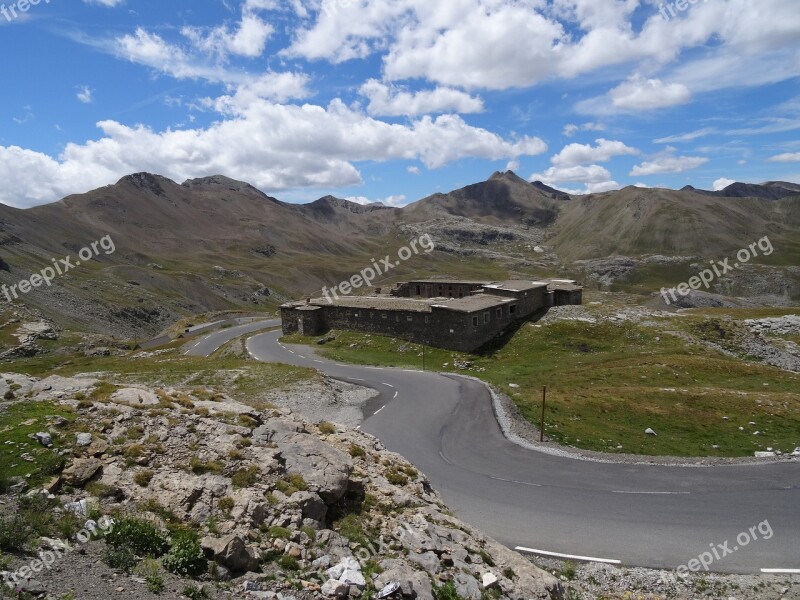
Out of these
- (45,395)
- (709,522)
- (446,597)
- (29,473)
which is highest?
(45,395)

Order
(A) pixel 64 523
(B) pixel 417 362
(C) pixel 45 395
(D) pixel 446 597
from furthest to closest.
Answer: (B) pixel 417 362, (C) pixel 45 395, (D) pixel 446 597, (A) pixel 64 523

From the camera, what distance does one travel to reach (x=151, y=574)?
995 cm

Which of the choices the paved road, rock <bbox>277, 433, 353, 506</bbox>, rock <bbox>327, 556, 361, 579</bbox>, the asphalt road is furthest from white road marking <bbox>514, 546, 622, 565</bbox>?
the paved road

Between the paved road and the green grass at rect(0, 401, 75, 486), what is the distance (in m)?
57.3

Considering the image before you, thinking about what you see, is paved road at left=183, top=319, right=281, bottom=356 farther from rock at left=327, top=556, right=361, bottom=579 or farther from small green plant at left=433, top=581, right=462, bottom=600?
small green plant at left=433, top=581, right=462, bottom=600

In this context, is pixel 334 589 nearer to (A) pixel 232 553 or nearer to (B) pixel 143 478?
(A) pixel 232 553

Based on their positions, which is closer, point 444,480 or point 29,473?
point 29,473

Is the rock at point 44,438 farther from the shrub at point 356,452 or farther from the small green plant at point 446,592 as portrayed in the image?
the small green plant at point 446,592

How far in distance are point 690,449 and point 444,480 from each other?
1692cm

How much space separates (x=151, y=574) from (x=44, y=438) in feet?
20.5

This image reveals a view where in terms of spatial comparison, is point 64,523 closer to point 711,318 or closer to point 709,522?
point 709,522

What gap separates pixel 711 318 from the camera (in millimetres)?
67312

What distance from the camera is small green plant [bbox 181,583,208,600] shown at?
9.78 meters

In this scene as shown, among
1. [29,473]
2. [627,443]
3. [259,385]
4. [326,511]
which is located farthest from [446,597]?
[259,385]
